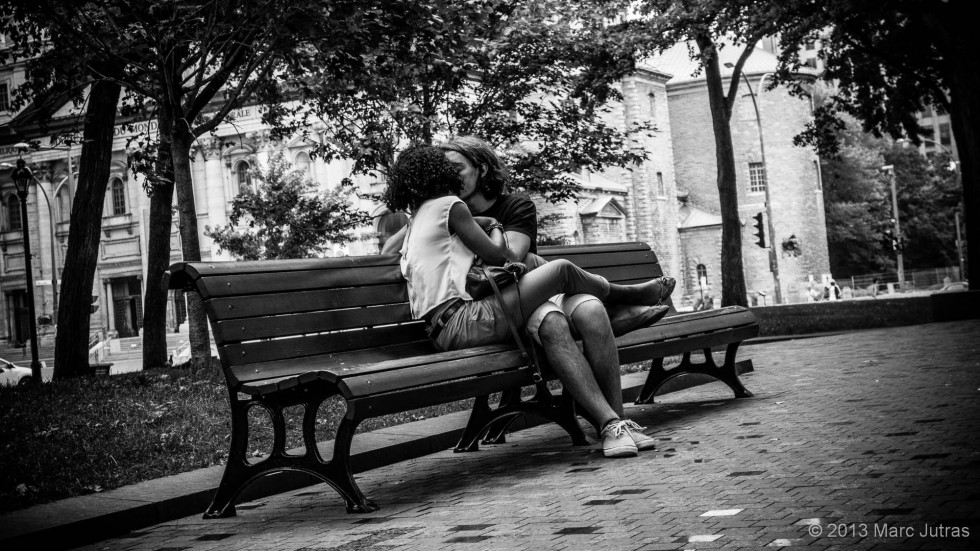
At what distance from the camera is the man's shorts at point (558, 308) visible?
5.87 metres

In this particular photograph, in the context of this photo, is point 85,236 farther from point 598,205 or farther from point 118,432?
point 598,205

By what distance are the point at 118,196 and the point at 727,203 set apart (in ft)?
148

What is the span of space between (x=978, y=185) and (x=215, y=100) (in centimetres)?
4046

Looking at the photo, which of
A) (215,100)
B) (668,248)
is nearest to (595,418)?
(215,100)

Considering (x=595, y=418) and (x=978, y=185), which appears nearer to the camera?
(x=595, y=418)

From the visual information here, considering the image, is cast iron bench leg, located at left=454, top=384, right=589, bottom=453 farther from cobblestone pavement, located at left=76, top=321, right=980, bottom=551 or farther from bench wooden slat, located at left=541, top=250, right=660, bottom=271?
bench wooden slat, located at left=541, top=250, right=660, bottom=271

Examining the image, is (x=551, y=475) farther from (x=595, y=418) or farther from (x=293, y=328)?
(x=293, y=328)

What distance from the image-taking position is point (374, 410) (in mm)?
4801

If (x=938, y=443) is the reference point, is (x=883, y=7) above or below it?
above

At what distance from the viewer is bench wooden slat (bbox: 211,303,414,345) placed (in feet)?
16.6

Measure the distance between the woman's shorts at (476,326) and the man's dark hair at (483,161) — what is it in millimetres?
811

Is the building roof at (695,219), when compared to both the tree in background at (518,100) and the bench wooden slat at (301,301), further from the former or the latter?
the bench wooden slat at (301,301)

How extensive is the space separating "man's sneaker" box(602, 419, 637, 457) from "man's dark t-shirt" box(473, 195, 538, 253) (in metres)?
1.32

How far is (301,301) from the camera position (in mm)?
5488
